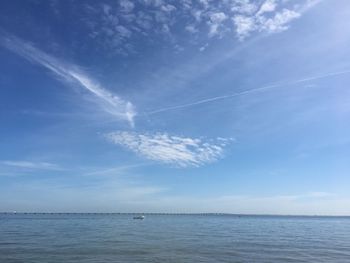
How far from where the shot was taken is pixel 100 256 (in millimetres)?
39219

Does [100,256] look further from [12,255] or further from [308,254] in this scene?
[308,254]

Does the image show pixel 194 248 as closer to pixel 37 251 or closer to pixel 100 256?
pixel 100 256

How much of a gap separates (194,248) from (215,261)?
1100cm

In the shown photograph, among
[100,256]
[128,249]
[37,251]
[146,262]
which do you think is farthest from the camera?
[128,249]

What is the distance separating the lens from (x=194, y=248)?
48156mm

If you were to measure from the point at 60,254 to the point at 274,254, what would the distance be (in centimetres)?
2368

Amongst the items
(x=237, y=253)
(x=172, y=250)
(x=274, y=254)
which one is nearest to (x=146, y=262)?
(x=172, y=250)

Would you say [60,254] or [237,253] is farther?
[237,253]

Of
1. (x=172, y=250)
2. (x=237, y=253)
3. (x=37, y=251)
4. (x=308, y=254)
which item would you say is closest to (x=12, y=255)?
(x=37, y=251)

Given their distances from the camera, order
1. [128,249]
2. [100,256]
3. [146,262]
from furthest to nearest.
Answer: [128,249] → [100,256] → [146,262]

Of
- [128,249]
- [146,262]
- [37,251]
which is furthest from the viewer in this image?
[128,249]

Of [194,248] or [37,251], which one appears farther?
[194,248]

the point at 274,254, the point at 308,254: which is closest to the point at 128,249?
the point at 274,254

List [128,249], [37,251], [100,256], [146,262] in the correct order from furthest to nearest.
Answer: [128,249] < [37,251] < [100,256] < [146,262]
